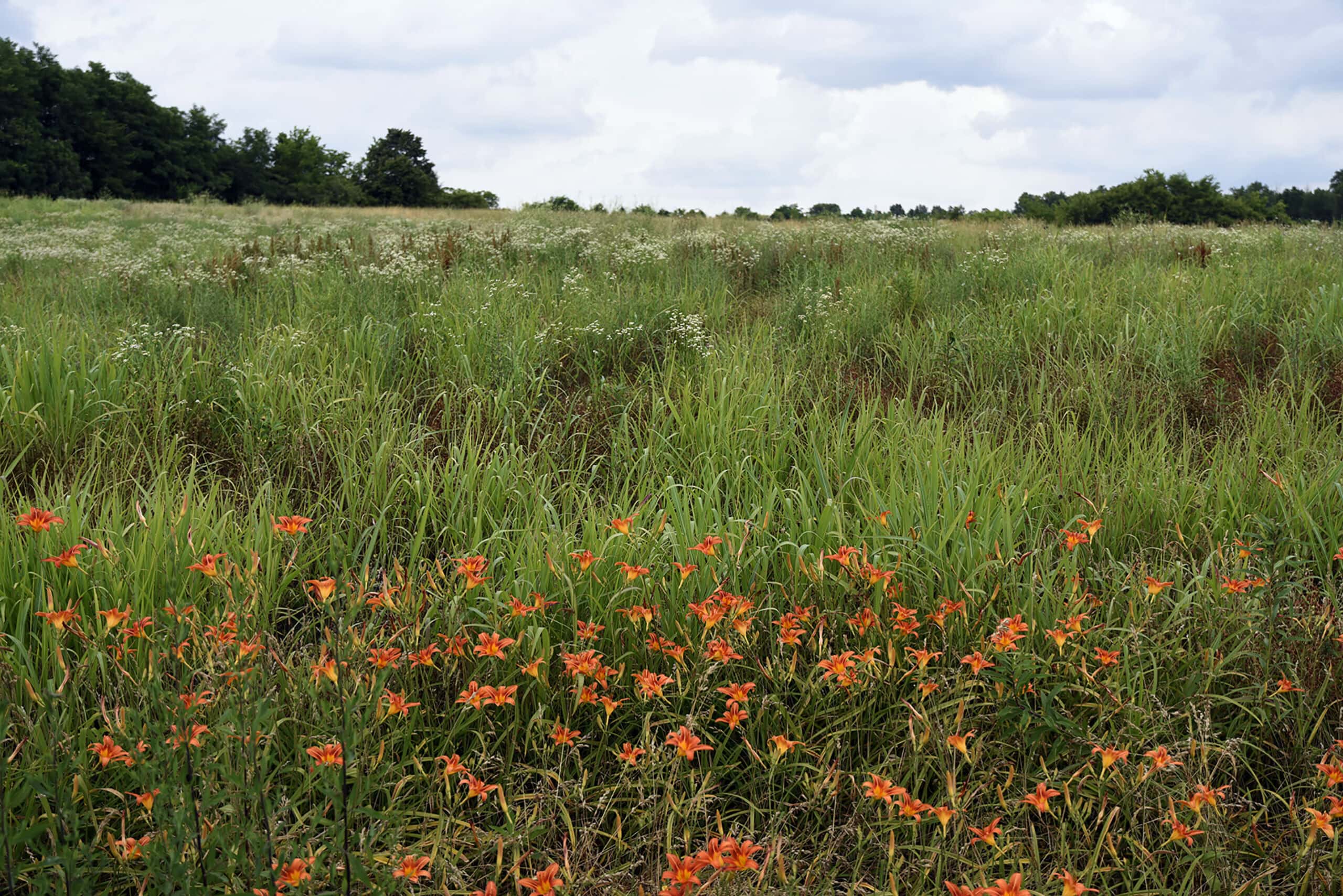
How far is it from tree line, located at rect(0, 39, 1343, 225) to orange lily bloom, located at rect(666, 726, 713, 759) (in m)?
19.4

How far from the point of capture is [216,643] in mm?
1950

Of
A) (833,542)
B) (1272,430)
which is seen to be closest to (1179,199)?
(1272,430)

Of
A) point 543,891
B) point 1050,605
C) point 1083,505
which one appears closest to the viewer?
point 543,891

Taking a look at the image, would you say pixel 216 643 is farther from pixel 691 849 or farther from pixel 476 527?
pixel 691 849

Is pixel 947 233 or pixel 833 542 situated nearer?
pixel 833 542

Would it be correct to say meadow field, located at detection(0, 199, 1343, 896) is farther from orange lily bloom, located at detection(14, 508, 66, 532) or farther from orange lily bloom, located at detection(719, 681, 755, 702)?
orange lily bloom, located at detection(14, 508, 66, 532)

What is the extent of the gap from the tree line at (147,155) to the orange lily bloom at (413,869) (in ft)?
107

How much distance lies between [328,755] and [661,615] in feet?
3.35

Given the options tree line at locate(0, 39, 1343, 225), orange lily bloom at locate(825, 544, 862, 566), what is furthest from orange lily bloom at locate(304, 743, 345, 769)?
tree line at locate(0, 39, 1343, 225)

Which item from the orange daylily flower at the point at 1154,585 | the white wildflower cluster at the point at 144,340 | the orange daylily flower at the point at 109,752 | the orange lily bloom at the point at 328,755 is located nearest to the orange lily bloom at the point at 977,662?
the orange daylily flower at the point at 1154,585

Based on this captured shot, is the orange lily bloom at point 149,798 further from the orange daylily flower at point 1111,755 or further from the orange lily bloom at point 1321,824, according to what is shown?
the orange lily bloom at point 1321,824

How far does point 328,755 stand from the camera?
159 centimetres

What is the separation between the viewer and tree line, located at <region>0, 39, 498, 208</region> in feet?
131

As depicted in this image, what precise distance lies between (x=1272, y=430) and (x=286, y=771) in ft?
14.2
